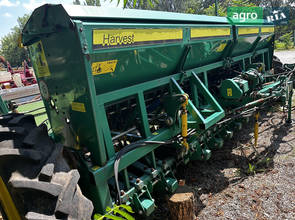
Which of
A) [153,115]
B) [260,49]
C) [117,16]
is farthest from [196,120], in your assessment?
[260,49]

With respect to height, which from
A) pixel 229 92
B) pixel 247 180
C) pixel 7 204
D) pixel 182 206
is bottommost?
pixel 247 180

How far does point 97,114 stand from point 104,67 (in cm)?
43

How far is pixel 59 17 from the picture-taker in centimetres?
168

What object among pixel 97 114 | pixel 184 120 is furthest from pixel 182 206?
pixel 97 114

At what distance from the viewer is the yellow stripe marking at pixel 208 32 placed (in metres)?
2.81

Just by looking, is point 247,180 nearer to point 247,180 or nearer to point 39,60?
point 247,180

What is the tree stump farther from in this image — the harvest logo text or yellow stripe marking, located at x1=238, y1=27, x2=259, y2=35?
yellow stripe marking, located at x1=238, y1=27, x2=259, y2=35

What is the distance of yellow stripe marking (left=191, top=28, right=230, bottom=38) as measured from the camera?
9.22 ft

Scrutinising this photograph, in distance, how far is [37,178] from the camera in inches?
57.1

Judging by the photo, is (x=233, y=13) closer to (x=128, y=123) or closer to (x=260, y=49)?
(x=260, y=49)

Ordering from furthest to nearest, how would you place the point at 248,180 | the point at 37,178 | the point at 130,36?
the point at 248,180
the point at 130,36
the point at 37,178

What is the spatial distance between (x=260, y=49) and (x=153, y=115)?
436cm

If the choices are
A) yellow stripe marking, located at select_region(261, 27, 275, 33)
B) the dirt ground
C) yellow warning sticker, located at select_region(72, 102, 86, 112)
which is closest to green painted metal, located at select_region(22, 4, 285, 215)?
yellow warning sticker, located at select_region(72, 102, 86, 112)

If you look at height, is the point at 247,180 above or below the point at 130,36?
below
